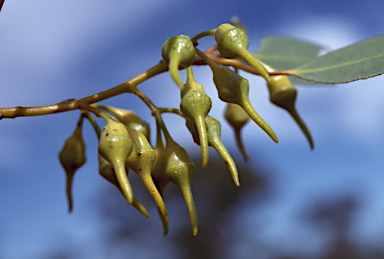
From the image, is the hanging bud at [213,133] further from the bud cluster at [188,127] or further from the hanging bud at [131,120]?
the hanging bud at [131,120]

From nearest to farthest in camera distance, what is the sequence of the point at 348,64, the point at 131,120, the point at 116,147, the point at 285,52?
the point at 116,147 < the point at 131,120 < the point at 348,64 < the point at 285,52

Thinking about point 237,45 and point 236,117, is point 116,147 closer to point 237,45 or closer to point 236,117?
point 237,45

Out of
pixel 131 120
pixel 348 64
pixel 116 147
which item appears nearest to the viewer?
pixel 116 147

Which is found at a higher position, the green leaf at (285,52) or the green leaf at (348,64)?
the green leaf at (285,52)

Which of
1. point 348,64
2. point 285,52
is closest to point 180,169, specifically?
point 348,64

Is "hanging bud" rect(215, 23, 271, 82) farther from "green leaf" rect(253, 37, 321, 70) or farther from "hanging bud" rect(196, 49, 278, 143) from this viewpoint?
"green leaf" rect(253, 37, 321, 70)

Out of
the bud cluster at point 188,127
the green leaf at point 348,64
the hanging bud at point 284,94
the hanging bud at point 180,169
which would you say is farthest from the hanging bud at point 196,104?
the green leaf at point 348,64
